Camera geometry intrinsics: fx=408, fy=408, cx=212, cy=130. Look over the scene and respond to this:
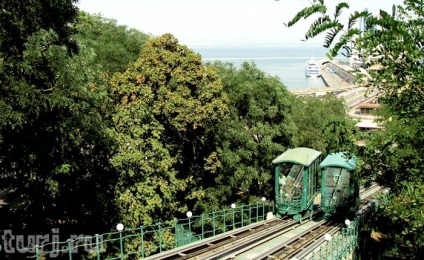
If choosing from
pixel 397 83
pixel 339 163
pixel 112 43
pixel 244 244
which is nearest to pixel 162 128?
pixel 244 244

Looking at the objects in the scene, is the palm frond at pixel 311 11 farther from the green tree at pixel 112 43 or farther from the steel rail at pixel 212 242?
the green tree at pixel 112 43

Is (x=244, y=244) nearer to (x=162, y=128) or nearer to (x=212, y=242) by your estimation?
(x=212, y=242)

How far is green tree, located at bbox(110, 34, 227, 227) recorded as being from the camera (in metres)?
13.0

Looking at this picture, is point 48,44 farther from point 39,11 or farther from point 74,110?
point 74,110

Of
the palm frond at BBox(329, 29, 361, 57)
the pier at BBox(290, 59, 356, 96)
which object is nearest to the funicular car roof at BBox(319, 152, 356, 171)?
the pier at BBox(290, 59, 356, 96)

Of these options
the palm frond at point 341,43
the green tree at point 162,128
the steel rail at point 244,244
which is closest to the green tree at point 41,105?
the green tree at point 162,128

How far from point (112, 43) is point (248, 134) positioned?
8.06 metres

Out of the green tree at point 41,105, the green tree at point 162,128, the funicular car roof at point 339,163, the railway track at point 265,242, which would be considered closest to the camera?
the green tree at point 41,105

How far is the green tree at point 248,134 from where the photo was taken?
17.2 metres

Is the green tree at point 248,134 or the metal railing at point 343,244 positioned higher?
the green tree at point 248,134

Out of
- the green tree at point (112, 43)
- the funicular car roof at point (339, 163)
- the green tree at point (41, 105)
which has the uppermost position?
the green tree at point (112, 43)

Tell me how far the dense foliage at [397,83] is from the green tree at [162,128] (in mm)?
7594

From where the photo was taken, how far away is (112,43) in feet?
65.7

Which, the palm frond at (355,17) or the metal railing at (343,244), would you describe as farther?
the metal railing at (343,244)
